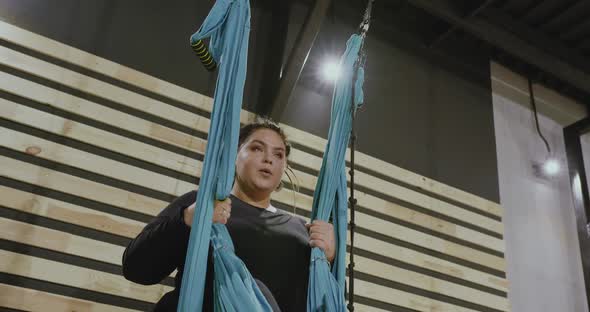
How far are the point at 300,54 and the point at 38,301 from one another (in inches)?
79.2

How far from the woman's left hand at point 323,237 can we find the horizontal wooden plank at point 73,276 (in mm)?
1254

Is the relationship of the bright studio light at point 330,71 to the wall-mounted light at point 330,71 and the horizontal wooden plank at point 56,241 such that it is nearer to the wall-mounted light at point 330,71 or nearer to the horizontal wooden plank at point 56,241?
the wall-mounted light at point 330,71

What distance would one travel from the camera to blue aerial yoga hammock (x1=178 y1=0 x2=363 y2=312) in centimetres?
139

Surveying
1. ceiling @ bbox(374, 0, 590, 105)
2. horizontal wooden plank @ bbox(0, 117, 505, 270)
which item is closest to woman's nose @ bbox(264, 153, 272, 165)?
horizontal wooden plank @ bbox(0, 117, 505, 270)

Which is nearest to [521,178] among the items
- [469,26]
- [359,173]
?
[469,26]

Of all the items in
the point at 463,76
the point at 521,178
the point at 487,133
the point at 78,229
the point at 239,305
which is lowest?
the point at 239,305

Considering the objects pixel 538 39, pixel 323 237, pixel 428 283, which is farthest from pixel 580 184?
pixel 323 237

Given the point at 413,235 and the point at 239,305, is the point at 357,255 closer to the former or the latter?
the point at 413,235

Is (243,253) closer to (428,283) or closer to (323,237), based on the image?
(323,237)

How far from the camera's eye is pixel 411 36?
4.57 metres

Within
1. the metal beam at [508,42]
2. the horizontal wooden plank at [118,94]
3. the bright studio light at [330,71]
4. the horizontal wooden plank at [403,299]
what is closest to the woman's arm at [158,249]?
the horizontal wooden plank at [118,94]

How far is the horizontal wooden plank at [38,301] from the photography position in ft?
7.66

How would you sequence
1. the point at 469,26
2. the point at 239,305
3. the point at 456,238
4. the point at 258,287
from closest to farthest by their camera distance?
the point at 239,305
the point at 258,287
the point at 456,238
the point at 469,26

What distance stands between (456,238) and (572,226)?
1490mm
